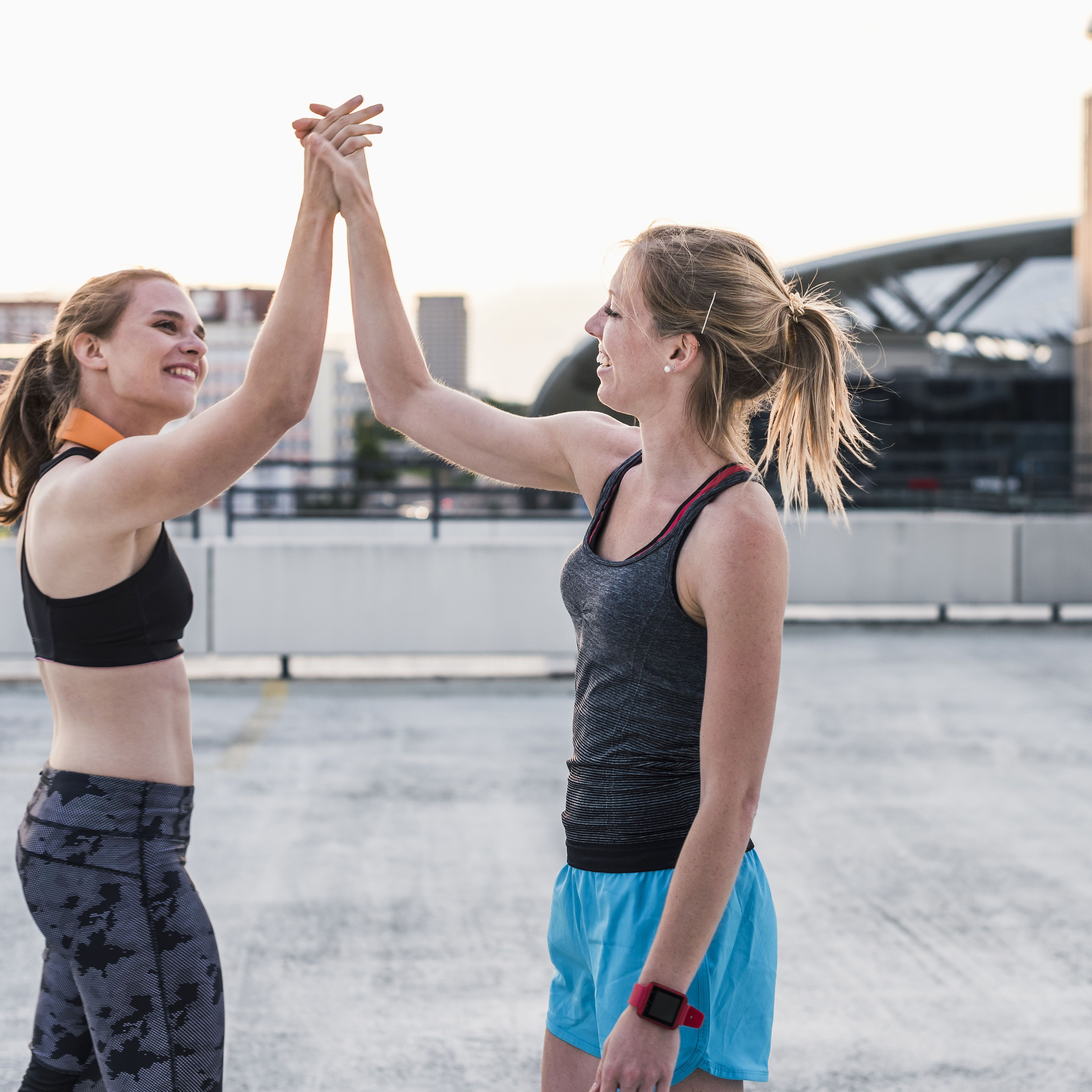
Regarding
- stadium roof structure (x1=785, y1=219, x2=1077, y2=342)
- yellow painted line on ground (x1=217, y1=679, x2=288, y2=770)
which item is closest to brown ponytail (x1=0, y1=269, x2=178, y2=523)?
yellow painted line on ground (x1=217, y1=679, x2=288, y2=770)

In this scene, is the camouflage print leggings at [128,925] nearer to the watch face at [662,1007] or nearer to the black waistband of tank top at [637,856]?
the black waistband of tank top at [637,856]

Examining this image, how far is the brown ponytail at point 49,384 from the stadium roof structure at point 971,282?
39.4 meters

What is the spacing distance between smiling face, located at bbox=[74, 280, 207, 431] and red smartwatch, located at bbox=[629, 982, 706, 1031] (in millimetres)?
1226

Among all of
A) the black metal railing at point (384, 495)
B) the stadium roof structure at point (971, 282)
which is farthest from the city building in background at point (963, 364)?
the black metal railing at point (384, 495)

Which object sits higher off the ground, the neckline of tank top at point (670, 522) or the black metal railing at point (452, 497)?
the black metal railing at point (452, 497)

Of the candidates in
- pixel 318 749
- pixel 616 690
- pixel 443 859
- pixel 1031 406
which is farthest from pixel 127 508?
pixel 1031 406

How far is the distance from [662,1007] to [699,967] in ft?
0.36

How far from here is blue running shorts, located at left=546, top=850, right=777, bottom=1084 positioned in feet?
5.18

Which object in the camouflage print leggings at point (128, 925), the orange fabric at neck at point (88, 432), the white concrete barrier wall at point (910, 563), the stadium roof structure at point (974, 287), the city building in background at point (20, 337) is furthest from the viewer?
the stadium roof structure at point (974, 287)

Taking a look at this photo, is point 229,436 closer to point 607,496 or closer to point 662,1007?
point 607,496

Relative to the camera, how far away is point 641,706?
1.63 meters

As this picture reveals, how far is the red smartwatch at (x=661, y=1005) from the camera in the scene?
4.84 ft

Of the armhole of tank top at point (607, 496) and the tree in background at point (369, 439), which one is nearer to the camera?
the armhole of tank top at point (607, 496)

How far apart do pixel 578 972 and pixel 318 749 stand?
5384mm
